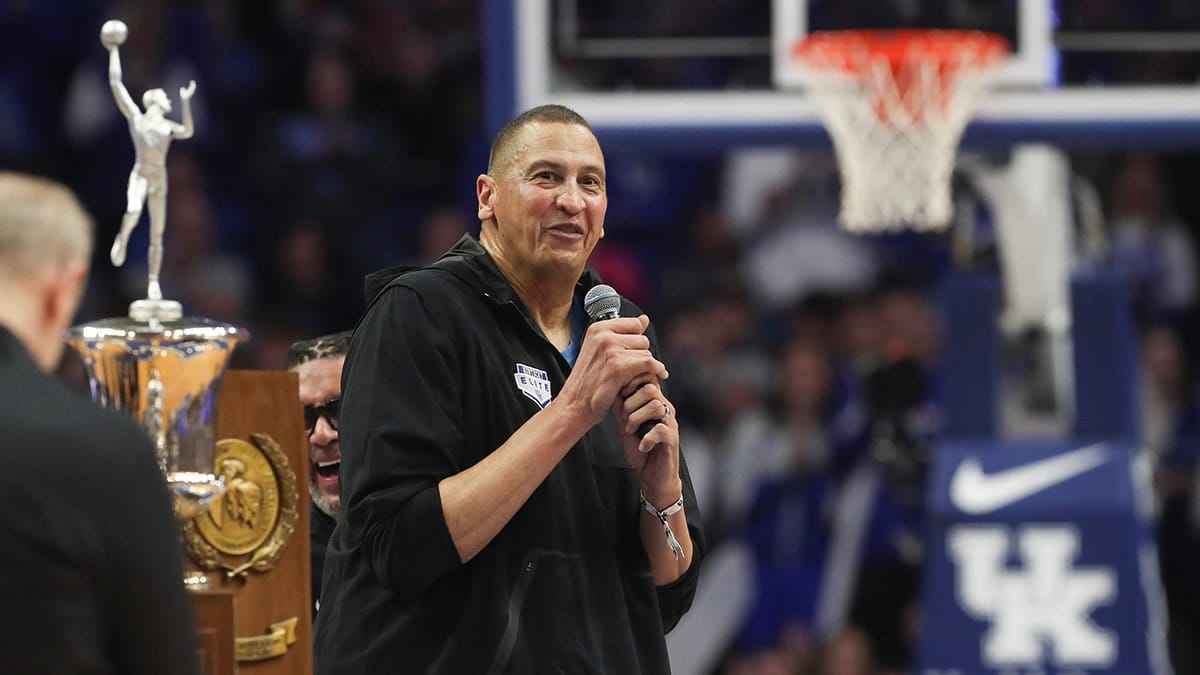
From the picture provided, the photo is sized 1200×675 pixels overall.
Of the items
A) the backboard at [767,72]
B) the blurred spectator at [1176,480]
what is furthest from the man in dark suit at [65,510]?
the blurred spectator at [1176,480]

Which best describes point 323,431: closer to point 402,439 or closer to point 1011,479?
point 402,439

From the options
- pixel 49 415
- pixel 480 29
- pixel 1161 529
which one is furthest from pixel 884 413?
pixel 49 415

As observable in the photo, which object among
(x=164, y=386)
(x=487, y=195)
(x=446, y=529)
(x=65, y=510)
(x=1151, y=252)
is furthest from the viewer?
(x=1151, y=252)

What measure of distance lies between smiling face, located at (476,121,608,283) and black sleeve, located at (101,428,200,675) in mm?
1036

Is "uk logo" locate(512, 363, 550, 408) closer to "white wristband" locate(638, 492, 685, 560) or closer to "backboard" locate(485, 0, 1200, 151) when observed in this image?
"white wristband" locate(638, 492, 685, 560)

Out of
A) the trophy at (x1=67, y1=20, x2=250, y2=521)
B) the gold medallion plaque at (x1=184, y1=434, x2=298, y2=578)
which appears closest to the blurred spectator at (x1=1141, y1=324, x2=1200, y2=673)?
the gold medallion plaque at (x1=184, y1=434, x2=298, y2=578)

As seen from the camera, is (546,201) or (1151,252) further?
(1151,252)

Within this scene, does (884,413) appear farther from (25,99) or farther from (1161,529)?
(25,99)

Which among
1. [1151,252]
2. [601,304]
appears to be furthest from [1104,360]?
[601,304]

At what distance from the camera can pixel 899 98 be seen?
25.7ft

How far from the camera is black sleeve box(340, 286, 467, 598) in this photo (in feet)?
9.88

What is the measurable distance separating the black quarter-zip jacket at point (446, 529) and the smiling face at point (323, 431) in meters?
0.90

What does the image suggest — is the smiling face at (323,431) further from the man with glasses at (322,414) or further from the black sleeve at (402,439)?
the black sleeve at (402,439)

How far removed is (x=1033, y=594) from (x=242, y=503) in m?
4.65
